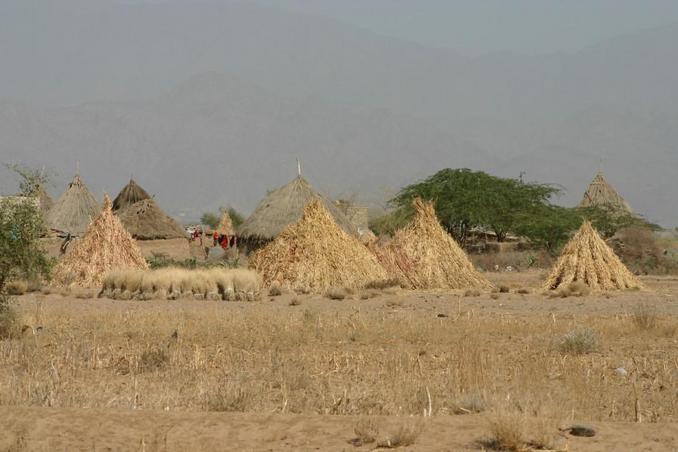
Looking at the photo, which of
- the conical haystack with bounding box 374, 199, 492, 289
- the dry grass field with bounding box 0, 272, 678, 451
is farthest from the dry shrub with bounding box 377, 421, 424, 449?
the conical haystack with bounding box 374, 199, 492, 289

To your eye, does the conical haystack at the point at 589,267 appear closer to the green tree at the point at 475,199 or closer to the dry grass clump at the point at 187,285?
the dry grass clump at the point at 187,285

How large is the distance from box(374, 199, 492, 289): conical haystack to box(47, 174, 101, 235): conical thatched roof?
1455 centimetres

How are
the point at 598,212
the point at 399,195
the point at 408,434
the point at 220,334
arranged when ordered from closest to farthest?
the point at 408,434 < the point at 220,334 < the point at 598,212 < the point at 399,195

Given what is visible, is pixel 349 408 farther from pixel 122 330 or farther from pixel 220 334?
pixel 122 330

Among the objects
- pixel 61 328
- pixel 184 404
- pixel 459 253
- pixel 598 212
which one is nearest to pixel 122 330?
pixel 61 328

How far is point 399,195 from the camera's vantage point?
4922 centimetres

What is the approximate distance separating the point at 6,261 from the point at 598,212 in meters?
35.4

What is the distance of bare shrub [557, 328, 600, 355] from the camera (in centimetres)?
1251

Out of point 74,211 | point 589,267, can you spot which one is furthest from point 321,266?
point 74,211

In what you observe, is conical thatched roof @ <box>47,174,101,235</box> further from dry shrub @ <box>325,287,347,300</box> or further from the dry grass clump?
dry shrub @ <box>325,287,347,300</box>

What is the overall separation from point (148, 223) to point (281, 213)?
25.5 ft

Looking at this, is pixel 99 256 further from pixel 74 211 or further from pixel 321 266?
pixel 74 211

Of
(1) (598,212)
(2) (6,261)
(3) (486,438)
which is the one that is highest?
(1) (598,212)

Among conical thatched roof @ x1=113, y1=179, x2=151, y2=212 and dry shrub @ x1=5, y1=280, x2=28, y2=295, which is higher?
conical thatched roof @ x1=113, y1=179, x2=151, y2=212
